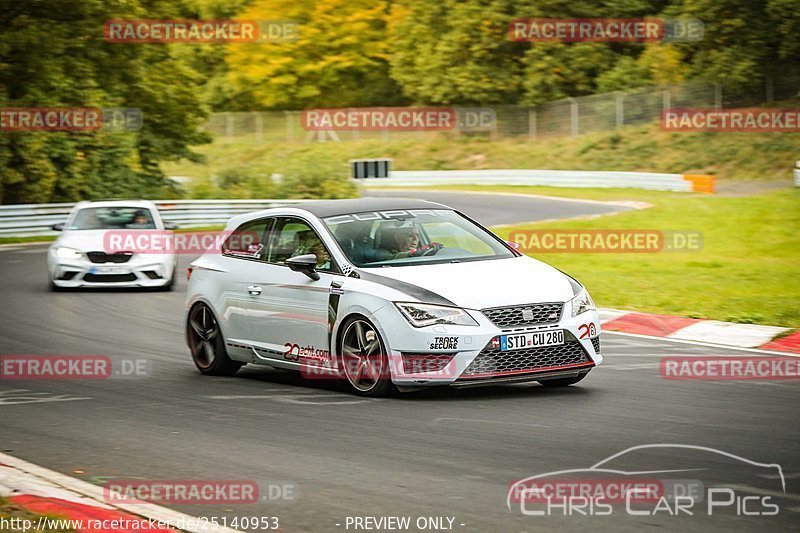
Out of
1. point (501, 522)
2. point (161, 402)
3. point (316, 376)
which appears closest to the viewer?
point (501, 522)

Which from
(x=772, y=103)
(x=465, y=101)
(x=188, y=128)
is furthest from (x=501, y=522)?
(x=465, y=101)

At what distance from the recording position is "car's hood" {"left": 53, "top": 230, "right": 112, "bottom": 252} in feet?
67.6

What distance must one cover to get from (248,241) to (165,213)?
29887mm

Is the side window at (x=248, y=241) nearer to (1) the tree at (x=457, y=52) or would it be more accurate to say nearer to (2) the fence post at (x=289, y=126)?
(1) the tree at (x=457, y=52)

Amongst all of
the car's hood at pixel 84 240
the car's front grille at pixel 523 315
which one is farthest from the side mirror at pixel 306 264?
the car's hood at pixel 84 240

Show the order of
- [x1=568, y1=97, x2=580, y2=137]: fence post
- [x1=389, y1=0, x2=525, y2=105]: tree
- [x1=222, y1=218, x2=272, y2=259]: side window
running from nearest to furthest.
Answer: [x1=222, y1=218, x2=272, y2=259]: side window → [x1=568, y1=97, x2=580, y2=137]: fence post → [x1=389, y1=0, x2=525, y2=105]: tree

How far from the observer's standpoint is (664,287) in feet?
64.6

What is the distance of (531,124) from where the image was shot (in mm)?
67875

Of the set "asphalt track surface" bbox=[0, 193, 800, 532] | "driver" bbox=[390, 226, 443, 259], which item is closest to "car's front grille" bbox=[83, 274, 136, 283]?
"asphalt track surface" bbox=[0, 193, 800, 532]

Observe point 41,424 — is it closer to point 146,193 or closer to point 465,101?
point 146,193

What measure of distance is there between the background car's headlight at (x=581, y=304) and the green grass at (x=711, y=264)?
5.37 meters

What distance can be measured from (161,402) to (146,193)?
36492 millimetres

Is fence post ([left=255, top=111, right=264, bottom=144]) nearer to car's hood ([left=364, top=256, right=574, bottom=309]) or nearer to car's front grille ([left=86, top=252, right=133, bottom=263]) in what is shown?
car's front grille ([left=86, top=252, right=133, bottom=263])

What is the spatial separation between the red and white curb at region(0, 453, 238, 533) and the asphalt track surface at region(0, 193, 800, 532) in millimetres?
191
